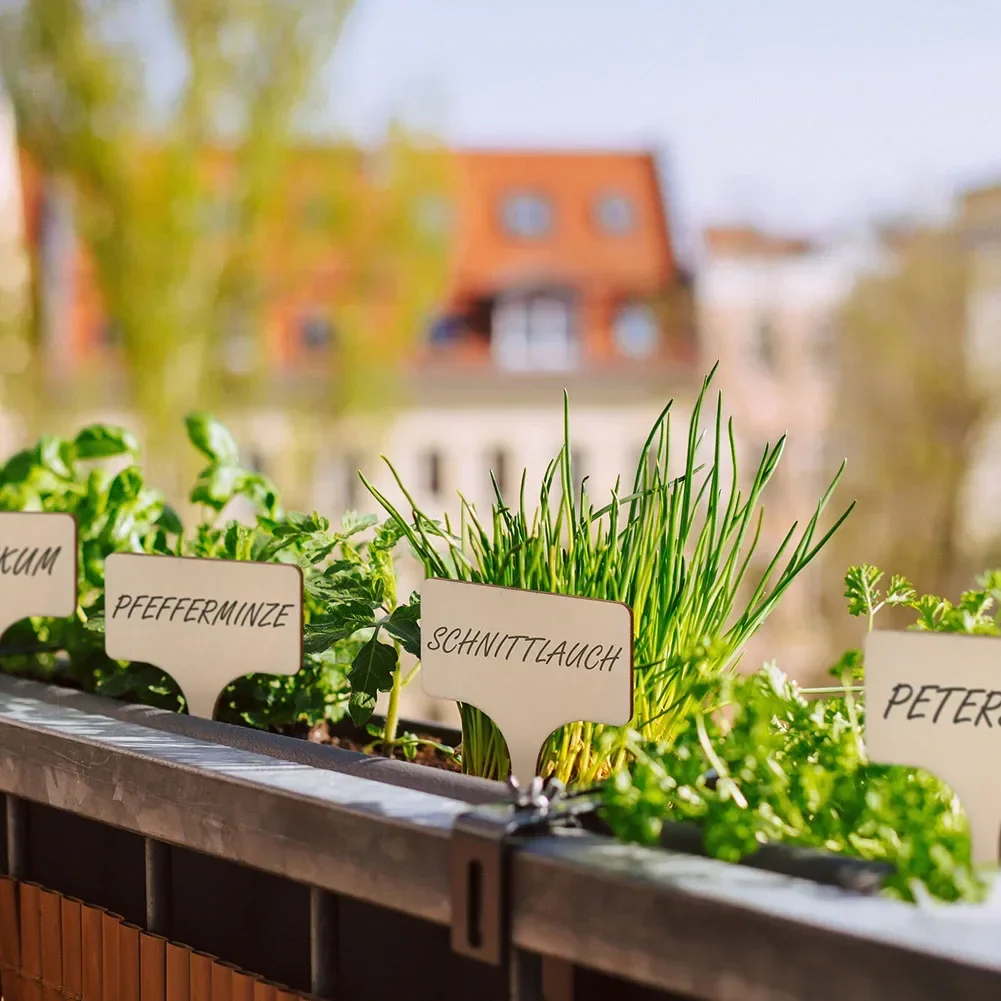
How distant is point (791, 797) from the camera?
1.69ft

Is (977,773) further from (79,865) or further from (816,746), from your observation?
(79,865)

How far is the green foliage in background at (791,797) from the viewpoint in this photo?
43 cm

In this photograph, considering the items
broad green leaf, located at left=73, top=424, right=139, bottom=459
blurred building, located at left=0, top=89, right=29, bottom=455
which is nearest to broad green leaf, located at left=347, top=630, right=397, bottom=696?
broad green leaf, located at left=73, top=424, right=139, bottom=459

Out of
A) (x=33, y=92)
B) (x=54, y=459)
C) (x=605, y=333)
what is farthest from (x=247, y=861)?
(x=605, y=333)

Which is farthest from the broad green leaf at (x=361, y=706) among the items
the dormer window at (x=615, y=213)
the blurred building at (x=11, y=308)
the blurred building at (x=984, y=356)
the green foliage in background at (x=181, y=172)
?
the dormer window at (x=615, y=213)

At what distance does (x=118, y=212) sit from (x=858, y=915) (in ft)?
33.8

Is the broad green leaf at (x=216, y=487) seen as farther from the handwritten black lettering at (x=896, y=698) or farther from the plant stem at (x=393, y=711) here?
the handwritten black lettering at (x=896, y=698)

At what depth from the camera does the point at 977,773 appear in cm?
50

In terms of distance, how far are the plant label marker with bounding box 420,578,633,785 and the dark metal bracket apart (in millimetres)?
99

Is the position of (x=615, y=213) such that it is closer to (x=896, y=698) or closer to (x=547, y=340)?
(x=547, y=340)

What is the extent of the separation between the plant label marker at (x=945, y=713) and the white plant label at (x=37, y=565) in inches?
22.9

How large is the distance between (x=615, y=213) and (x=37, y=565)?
1590 centimetres

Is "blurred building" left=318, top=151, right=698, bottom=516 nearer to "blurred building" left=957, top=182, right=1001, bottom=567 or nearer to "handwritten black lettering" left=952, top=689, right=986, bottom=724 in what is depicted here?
"blurred building" left=957, top=182, right=1001, bottom=567

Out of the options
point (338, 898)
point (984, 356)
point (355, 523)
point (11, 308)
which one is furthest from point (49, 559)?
point (984, 356)
